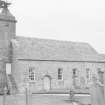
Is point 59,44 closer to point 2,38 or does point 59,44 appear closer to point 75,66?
point 75,66

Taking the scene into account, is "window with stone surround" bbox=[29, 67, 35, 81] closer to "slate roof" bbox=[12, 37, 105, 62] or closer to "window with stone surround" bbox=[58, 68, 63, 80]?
"slate roof" bbox=[12, 37, 105, 62]

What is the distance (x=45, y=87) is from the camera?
103 ft

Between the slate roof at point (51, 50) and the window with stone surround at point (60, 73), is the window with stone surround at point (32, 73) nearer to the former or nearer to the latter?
the slate roof at point (51, 50)

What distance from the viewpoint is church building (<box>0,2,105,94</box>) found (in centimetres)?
2994

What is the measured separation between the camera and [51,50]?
3359cm

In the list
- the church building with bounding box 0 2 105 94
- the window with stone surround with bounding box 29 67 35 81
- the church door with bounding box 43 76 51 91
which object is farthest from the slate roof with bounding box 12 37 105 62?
the church door with bounding box 43 76 51 91

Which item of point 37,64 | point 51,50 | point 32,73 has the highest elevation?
point 51,50

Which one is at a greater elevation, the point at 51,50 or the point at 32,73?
the point at 51,50

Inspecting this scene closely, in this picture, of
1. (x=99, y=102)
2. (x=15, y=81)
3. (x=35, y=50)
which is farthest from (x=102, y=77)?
(x=35, y=50)

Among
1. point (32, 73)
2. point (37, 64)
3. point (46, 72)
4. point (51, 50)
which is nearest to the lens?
point (32, 73)

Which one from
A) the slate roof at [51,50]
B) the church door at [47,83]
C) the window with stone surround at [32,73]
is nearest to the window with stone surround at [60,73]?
the slate roof at [51,50]

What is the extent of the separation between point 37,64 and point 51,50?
3829 mm

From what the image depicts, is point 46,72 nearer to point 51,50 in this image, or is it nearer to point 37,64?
point 37,64

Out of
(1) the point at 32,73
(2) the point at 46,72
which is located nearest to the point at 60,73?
(2) the point at 46,72
